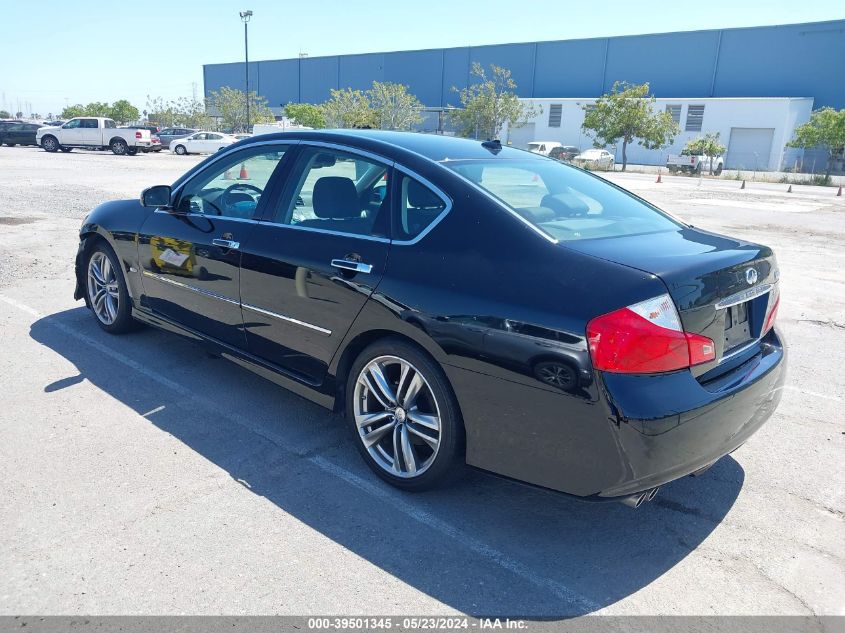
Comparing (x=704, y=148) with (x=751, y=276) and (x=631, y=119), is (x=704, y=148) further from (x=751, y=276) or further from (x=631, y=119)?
(x=751, y=276)

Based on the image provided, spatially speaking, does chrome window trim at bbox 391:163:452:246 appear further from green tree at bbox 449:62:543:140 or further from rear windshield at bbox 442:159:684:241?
green tree at bbox 449:62:543:140

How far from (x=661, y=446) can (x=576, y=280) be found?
0.73 metres

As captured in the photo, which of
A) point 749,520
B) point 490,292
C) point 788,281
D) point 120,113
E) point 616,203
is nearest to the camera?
point 490,292

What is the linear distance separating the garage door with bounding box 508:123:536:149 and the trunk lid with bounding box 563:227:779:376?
66397mm

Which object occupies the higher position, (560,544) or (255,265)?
(255,265)

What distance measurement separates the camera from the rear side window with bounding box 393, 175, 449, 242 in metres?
3.25

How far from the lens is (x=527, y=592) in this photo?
106 inches

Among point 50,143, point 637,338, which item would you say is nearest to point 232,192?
point 637,338

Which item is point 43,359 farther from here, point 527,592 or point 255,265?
point 527,592

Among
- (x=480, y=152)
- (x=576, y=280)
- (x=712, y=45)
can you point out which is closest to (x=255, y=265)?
(x=480, y=152)

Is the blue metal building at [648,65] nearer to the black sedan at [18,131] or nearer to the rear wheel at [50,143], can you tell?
the black sedan at [18,131]

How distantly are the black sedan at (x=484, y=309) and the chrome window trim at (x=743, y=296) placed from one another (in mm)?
11

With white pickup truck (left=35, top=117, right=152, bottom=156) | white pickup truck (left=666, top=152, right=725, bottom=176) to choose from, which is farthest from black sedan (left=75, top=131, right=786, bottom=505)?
white pickup truck (left=666, top=152, right=725, bottom=176)

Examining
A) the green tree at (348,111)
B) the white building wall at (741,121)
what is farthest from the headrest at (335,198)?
the white building wall at (741,121)
